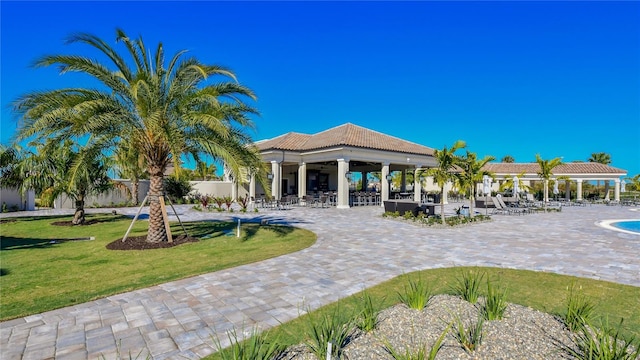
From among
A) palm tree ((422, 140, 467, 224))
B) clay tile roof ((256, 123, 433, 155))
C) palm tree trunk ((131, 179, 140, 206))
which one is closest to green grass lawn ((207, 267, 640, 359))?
palm tree ((422, 140, 467, 224))

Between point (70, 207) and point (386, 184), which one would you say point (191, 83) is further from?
point (70, 207)

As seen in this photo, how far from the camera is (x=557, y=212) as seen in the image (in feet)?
70.7

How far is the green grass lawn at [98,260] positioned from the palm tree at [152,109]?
1.86 metres

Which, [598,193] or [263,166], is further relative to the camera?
[598,193]

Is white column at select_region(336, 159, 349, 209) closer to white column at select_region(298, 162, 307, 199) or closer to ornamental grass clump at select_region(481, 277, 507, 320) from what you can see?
white column at select_region(298, 162, 307, 199)

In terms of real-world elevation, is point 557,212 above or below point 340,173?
below

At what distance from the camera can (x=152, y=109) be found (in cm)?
909

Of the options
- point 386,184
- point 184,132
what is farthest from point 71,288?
point 386,184

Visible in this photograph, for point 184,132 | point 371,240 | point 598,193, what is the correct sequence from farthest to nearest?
1. point 598,193
2. point 371,240
3. point 184,132

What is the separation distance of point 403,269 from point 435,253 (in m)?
2.09

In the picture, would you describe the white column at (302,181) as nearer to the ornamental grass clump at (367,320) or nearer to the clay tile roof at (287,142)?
the clay tile roof at (287,142)

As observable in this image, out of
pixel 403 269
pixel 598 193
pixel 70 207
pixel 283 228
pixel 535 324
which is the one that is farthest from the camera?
pixel 598 193

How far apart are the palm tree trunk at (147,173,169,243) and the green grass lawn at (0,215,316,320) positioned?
3.21ft

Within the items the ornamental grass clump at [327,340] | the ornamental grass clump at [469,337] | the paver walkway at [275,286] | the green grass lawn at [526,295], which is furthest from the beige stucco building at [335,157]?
the ornamental grass clump at [327,340]
